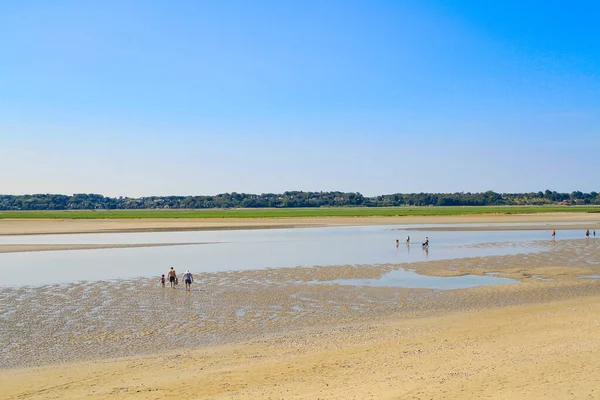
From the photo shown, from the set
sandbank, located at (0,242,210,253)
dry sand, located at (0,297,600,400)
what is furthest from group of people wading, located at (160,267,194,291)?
sandbank, located at (0,242,210,253)

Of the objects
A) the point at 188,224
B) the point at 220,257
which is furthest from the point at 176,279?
the point at 188,224

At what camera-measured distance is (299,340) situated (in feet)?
52.1

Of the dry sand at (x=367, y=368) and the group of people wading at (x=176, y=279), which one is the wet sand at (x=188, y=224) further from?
the dry sand at (x=367, y=368)

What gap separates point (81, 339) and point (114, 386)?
584cm

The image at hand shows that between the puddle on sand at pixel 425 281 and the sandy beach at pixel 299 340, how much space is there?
3.69 ft

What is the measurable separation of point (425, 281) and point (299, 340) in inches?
534

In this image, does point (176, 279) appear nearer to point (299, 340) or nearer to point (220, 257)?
point (299, 340)

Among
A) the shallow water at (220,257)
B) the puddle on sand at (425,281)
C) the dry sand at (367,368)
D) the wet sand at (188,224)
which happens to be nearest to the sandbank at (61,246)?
the shallow water at (220,257)

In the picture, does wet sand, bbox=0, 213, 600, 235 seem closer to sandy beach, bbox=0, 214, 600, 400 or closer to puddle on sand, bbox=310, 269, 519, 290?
sandy beach, bbox=0, 214, 600, 400

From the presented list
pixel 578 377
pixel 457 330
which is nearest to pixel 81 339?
pixel 457 330

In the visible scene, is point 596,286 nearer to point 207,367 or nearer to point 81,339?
point 207,367

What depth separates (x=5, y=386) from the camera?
12070 mm

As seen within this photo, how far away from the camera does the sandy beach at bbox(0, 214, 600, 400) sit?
35.6 ft

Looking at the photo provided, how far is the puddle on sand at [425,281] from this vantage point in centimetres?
2629
